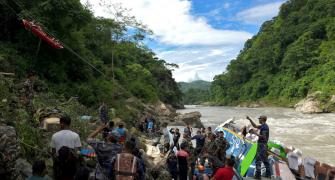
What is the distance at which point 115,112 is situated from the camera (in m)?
27.4

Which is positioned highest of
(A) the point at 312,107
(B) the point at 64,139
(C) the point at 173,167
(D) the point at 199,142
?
(A) the point at 312,107

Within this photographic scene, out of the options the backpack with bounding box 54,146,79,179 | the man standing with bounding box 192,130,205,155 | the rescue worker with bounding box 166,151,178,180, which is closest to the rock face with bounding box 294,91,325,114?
the man standing with bounding box 192,130,205,155

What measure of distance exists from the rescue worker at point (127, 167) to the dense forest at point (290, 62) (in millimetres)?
53348

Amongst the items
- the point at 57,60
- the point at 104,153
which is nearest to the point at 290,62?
the point at 57,60

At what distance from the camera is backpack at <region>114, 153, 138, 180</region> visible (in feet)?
18.8

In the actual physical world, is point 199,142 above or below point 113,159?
below

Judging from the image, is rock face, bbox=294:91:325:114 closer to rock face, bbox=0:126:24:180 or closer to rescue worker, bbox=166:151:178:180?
rescue worker, bbox=166:151:178:180

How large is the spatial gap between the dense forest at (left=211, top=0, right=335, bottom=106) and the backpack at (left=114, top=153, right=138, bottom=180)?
175ft

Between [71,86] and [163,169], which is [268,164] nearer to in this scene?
[163,169]

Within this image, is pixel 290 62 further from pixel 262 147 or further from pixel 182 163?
pixel 182 163

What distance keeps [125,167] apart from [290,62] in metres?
83.4

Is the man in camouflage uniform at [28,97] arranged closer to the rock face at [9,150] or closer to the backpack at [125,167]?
the rock face at [9,150]

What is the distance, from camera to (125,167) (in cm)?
574

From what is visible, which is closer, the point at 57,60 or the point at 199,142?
the point at 199,142
